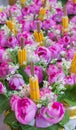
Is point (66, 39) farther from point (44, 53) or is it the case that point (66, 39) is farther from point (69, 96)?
point (69, 96)

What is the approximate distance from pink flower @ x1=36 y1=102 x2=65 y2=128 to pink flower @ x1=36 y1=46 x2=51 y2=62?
0.26m

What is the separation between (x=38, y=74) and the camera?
3.14ft

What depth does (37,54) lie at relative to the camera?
1.04 m

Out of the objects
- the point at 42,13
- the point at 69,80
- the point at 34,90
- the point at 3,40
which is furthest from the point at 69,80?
the point at 42,13

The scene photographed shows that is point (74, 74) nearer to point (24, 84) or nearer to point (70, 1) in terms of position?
point (24, 84)

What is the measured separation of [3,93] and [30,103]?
0.13 m

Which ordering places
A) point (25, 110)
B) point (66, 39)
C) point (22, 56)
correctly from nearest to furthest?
point (25, 110) < point (22, 56) < point (66, 39)

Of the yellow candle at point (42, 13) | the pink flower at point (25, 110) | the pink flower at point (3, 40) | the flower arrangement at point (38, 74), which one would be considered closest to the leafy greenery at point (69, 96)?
the flower arrangement at point (38, 74)

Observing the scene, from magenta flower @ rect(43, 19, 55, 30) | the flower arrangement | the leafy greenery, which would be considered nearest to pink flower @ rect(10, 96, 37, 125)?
the flower arrangement

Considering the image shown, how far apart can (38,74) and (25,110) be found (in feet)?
0.63

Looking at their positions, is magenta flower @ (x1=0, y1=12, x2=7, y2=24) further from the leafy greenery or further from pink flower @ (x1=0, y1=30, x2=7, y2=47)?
A: the leafy greenery

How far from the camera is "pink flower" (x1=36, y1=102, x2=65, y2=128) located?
31.4 inches

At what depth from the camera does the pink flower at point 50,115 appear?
2.61ft

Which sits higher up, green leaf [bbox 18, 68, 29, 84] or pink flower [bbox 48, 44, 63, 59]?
pink flower [bbox 48, 44, 63, 59]
